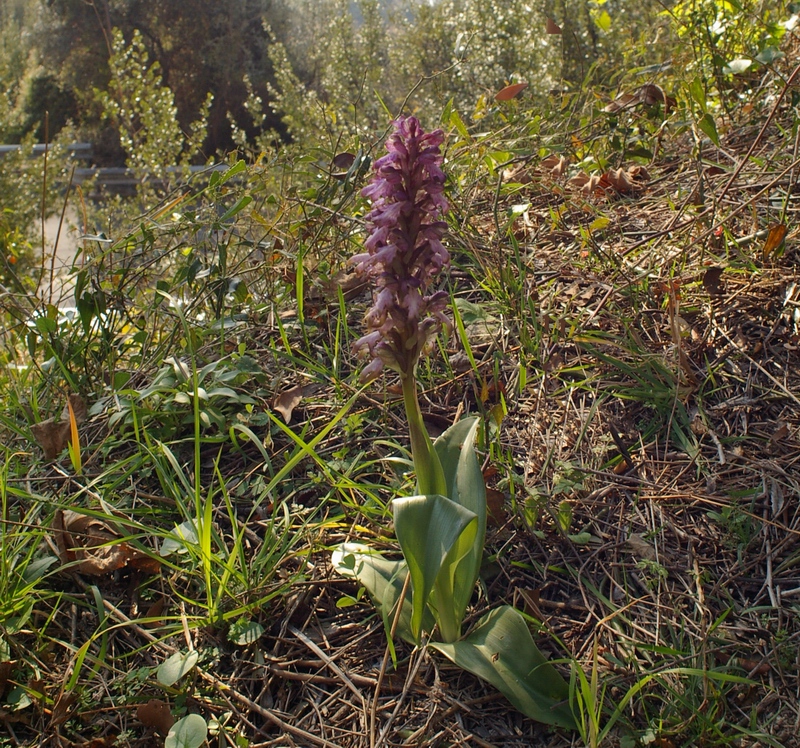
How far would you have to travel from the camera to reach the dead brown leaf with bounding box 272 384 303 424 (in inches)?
88.9

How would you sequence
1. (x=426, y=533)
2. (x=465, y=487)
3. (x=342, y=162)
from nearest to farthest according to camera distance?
1. (x=426, y=533)
2. (x=465, y=487)
3. (x=342, y=162)

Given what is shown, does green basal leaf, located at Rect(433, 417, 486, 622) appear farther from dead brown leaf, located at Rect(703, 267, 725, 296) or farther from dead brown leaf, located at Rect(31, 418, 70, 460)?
dead brown leaf, located at Rect(31, 418, 70, 460)

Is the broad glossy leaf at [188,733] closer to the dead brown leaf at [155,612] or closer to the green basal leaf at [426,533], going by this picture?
the dead brown leaf at [155,612]

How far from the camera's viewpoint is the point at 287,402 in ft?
7.57

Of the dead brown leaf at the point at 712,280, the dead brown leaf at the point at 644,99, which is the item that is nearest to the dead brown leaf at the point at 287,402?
the dead brown leaf at the point at 712,280

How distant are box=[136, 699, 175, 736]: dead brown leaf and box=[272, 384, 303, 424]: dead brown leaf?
0.93 meters

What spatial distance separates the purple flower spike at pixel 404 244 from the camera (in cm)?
138

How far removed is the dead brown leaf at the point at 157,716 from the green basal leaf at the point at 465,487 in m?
0.65

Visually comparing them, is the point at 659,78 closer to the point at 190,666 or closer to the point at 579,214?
the point at 579,214

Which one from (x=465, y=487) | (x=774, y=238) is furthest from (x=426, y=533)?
(x=774, y=238)

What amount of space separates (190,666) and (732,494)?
136cm

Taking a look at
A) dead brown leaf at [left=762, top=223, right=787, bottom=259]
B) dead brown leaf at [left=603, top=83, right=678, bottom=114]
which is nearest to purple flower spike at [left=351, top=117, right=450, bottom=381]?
dead brown leaf at [left=762, top=223, right=787, bottom=259]

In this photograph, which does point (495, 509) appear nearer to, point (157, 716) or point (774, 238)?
point (157, 716)

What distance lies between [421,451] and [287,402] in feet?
2.87
